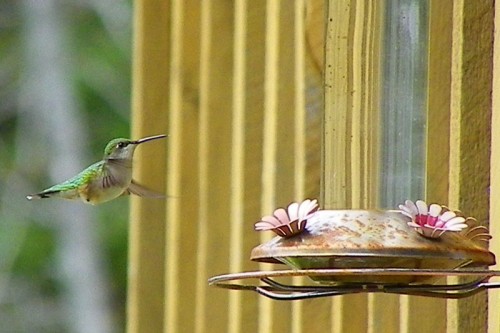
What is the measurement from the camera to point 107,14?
8750 millimetres

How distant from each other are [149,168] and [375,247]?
5.94ft

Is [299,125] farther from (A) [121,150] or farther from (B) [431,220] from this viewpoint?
(B) [431,220]

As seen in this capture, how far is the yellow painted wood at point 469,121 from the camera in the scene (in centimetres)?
271

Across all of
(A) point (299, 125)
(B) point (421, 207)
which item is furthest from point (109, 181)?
(B) point (421, 207)

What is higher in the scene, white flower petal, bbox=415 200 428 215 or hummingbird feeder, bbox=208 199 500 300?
white flower petal, bbox=415 200 428 215

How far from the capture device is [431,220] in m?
2.23

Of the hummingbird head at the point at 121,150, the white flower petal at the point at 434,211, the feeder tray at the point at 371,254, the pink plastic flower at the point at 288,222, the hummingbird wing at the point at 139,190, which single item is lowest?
the feeder tray at the point at 371,254

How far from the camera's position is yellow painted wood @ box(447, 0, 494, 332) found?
8.88ft

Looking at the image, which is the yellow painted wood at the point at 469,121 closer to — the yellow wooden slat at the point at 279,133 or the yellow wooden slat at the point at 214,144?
the yellow wooden slat at the point at 279,133

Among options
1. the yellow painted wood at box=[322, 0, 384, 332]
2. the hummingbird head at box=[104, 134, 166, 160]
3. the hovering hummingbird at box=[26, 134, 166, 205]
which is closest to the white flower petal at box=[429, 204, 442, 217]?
the yellow painted wood at box=[322, 0, 384, 332]

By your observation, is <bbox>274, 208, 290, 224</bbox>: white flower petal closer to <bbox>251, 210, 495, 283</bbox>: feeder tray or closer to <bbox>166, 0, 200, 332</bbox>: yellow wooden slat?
<bbox>251, 210, 495, 283</bbox>: feeder tray

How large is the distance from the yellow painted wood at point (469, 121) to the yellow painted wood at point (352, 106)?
12.9 inches

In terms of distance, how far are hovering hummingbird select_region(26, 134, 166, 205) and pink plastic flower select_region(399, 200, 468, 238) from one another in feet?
3.63

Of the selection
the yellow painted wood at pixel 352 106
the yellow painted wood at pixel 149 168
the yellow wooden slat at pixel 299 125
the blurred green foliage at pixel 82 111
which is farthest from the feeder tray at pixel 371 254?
the blurred green foliage at pixel 82 111
